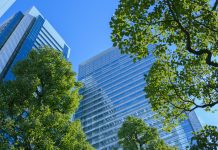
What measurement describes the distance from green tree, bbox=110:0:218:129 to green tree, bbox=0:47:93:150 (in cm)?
510

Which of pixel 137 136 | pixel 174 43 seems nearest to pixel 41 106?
pixel 174 43

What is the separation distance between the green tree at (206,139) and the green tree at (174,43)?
1.19 meters

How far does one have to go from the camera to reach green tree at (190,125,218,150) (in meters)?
9.27

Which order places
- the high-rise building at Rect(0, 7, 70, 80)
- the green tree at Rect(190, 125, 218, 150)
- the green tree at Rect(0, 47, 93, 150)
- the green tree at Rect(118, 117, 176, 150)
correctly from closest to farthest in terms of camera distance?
1. the green tree at Rect(190, 125, 218, 150)
2. the green tree at Rect(0, 47, 93, 150)
3. the green tree at Rect(118, 117, 176, 150)
4. the high-rise building at Rect(0, 7, 70, 80)

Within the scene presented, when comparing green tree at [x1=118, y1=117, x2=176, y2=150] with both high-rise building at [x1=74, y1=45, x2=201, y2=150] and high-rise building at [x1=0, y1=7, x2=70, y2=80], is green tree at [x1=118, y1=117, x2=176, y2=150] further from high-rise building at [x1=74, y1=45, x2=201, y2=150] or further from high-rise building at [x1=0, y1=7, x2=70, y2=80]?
high-rise building at [x1=74, y1=45, x2=201, y2=150]

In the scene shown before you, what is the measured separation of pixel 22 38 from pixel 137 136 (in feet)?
270

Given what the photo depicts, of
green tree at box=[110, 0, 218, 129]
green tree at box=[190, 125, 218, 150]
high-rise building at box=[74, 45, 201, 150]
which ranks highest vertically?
high-rise building at box=[74, 45, 201, 150]

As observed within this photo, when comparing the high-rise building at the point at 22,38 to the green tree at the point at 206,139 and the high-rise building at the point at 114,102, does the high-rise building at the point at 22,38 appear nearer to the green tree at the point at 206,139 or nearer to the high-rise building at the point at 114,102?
the high-rise building at the point at 114,102

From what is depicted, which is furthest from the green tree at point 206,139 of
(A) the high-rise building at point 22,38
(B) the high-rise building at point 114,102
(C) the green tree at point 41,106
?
(B) the high-rise building at point 114,102

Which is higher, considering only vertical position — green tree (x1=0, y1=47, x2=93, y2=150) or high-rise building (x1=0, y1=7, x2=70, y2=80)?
high-rise building (x1=0, y1=7, x2=70, y2=80)

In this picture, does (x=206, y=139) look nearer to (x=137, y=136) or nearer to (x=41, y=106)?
(x=41, y=106)

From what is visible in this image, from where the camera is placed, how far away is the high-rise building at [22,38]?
80438 mm

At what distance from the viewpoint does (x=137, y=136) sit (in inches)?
931

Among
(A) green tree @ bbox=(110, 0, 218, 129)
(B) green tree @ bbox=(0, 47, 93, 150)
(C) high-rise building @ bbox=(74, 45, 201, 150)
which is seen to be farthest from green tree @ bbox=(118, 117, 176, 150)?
(C) high-rise building @ bbox=(74, 45, 201, 150)
